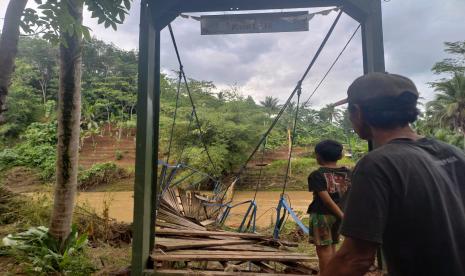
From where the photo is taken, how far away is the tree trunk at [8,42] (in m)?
1.32

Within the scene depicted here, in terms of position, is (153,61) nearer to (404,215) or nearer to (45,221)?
(404,215)

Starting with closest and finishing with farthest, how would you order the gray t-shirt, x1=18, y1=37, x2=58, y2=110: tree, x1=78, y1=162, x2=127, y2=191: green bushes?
the gray t-shirt
x1=78, y1=162, x2=127, y2=191: green bushes
x1=18, y1=37, x2=58, y2=110: tree

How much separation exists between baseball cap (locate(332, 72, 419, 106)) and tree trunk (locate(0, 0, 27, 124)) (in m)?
1.41

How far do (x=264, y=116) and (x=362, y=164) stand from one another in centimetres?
1467

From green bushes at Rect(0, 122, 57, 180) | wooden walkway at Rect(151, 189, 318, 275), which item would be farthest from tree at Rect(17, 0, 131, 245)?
green bushes at Rect(0, 122, 57, 180)

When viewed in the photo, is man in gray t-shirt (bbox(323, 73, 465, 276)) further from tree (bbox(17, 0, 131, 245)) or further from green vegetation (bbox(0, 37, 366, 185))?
green vegetation (bbox(0, 37, 366, 185))

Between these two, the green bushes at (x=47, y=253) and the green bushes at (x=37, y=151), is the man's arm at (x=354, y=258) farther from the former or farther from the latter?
the green bushes at (x=37, y=151)

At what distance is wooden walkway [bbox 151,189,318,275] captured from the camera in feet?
5.60

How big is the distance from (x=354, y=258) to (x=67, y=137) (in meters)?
2.50

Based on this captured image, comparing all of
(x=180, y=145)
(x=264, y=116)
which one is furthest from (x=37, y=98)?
(x=264, y=116)

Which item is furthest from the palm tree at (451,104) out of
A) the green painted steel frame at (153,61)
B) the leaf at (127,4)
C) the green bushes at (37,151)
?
the green bushes at (37,151)

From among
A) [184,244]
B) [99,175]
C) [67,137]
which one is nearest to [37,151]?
[99,175]

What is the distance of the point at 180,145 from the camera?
13.9 metres

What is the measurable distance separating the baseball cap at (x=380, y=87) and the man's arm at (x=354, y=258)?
1.08ft
